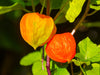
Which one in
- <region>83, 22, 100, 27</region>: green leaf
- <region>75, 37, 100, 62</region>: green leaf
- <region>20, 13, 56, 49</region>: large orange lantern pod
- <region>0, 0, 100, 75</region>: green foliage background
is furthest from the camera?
<region>83, 22, 100, 27</region>: green leaf

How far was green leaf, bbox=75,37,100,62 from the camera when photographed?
70 centimetres

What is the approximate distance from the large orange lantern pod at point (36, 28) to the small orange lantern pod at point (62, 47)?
34 mm

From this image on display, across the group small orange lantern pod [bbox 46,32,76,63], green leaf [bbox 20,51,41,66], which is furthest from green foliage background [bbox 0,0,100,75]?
small orange lantern pod [bbox 46,32,76,63]

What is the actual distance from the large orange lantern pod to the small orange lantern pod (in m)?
0.03

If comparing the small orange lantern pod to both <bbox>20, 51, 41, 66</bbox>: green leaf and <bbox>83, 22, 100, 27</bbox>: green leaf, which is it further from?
<bbox>83, 22, 100, 27</bbox>: green leaf

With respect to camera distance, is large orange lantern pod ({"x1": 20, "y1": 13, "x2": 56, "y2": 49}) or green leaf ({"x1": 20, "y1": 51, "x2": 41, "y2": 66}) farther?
green leaf ({"x1": 20, "y1": 51, "x2": 41, "y2": 66})

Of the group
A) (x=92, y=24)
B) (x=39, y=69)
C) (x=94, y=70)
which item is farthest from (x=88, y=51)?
(x=92, y=24)

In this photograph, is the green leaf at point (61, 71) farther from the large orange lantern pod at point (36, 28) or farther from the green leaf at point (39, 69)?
the large orange lantern pod at point (36, 28)

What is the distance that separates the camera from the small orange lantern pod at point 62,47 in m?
0.63

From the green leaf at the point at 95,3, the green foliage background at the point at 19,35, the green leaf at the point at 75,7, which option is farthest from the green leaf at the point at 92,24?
the green leaf at the point at 75,7

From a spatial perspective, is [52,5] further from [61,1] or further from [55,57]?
[55,57]

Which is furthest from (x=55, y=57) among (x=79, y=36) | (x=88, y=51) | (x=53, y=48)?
(x=79, y=36)

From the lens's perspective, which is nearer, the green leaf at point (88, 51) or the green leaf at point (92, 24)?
the green leaf at point (88, 51)

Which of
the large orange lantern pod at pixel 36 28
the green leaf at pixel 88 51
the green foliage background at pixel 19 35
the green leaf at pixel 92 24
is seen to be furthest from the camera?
the green leaf at pixel 92 24
